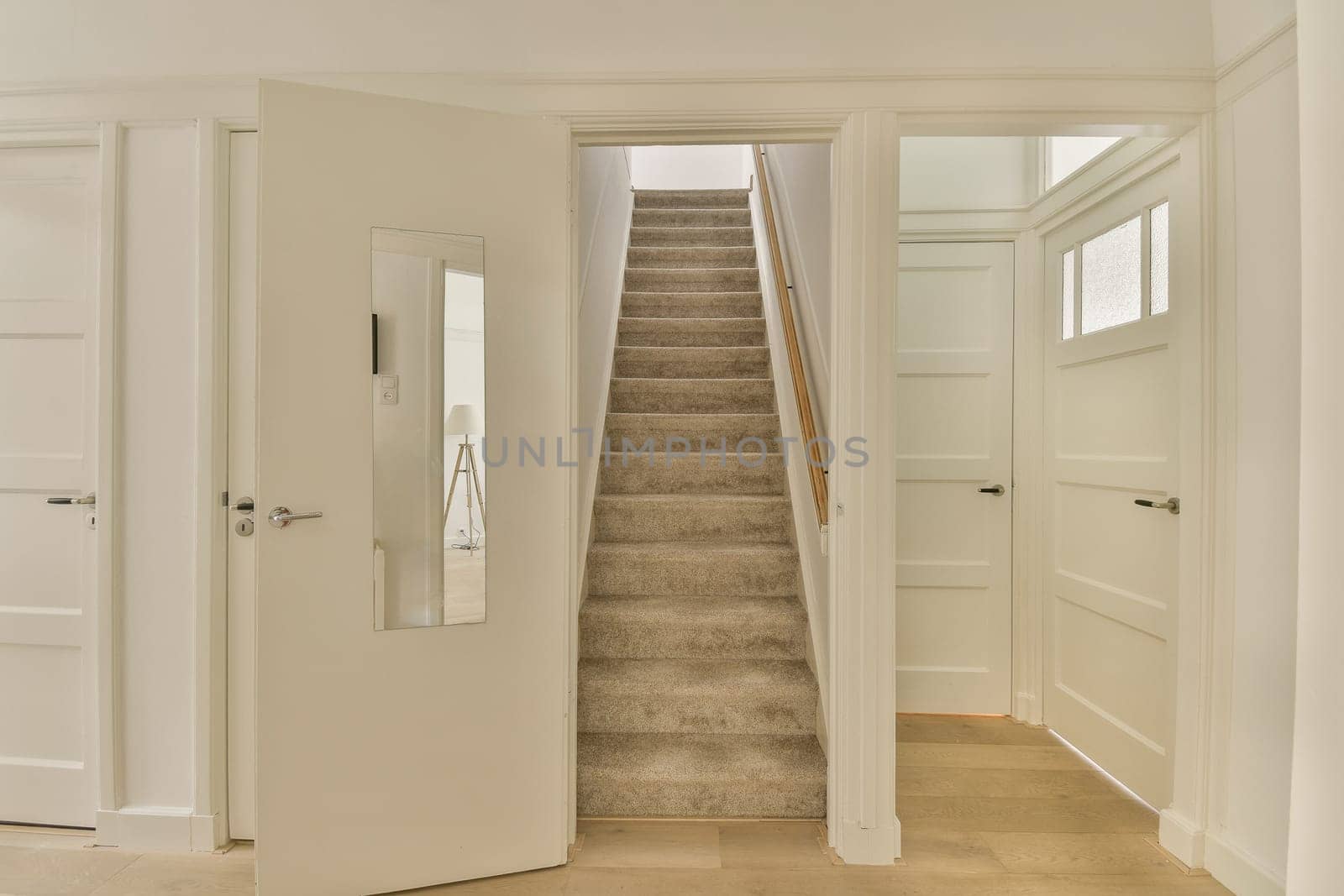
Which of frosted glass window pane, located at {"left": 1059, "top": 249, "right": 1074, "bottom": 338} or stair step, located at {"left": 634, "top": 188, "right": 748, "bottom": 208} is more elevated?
stair step, located at {"left": 634, "top": 188, "right": 748, "bottom": 208}

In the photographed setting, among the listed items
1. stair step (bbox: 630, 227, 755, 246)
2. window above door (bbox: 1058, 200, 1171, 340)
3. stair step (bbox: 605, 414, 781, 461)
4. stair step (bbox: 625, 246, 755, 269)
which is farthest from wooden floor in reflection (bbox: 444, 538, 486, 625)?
stair step (bbox: 630, 227, 755, 246)

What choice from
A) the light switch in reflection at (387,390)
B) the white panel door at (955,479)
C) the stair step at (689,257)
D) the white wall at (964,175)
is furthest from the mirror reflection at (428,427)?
the stair step at (689,257)

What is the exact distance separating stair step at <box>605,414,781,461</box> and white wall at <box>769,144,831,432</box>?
16.0 inches

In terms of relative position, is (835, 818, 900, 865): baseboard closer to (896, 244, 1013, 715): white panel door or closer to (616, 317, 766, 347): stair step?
(896, 244, 1013, 715): white panel door

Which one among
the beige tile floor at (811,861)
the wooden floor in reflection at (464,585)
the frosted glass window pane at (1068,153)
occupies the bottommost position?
the beige tile floor at (811,861)

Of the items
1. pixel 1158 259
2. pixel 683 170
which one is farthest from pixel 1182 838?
pixel 683 170

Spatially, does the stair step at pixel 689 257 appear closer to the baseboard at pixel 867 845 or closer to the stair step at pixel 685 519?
the stair step at pixel 685 519

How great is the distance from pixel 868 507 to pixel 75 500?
251 cm

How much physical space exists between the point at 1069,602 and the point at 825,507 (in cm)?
131

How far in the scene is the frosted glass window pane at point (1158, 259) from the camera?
7.43 ft

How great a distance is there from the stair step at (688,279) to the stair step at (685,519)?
1.81 meters

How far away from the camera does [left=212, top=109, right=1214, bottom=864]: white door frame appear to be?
1.97m

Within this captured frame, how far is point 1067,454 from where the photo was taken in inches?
108

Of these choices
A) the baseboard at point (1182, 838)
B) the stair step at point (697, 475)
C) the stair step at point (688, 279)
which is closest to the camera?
the baseboard at point (1182, 838)
